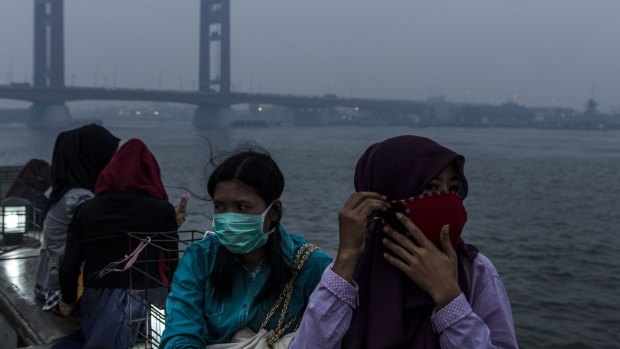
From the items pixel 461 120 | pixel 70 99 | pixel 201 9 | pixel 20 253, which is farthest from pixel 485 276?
pixel 461 120

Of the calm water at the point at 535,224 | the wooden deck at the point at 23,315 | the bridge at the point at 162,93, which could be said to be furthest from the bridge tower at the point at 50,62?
the wooden deck at the point at 23,315

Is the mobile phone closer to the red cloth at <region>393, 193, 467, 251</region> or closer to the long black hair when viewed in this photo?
the long black hair

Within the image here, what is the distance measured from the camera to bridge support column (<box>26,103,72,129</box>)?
6544cm

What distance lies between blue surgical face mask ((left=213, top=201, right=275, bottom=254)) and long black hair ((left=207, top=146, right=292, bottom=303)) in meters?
0.05

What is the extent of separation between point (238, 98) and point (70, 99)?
15275mm

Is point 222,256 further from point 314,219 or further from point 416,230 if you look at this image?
point 314,219

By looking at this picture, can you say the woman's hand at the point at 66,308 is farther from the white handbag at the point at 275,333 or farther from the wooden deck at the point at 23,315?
the white handbag at the point at 275,333

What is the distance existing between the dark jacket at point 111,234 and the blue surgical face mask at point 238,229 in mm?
1020

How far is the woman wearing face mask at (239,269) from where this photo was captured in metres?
2.06

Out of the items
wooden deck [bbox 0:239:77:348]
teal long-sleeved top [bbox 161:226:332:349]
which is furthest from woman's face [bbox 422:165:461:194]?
wooden deck [bbox 0:239:77:348]

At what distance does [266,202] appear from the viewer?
2.14m

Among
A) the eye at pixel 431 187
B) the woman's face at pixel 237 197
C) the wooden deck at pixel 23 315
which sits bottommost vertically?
the wooden deck at pixel 23 315

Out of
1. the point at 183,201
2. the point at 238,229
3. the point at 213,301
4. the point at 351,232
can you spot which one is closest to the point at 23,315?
the point at 183,201

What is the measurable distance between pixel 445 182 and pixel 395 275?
0.25 metres
